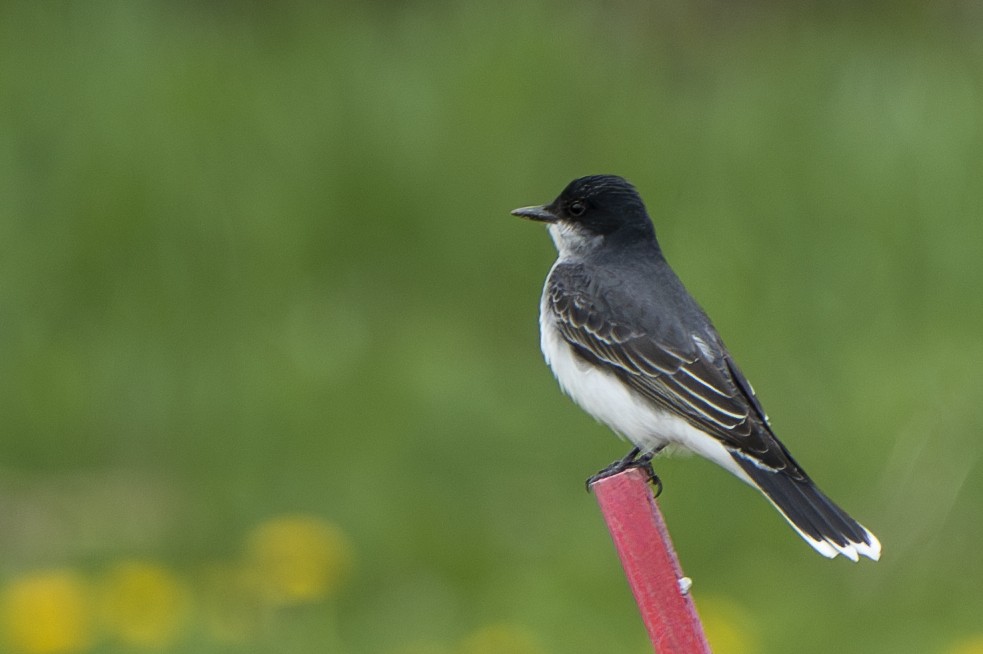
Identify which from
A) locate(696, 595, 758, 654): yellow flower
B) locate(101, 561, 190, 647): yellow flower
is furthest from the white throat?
locate(101, 561, 190, 647): yellow flower

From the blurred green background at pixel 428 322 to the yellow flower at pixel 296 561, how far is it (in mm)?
17

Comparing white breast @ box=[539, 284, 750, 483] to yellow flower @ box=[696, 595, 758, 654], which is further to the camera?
yellow flower @ box=[696, 595, 758, 654]

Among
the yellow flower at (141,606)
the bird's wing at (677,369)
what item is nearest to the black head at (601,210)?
the bird's wing at (677,369)

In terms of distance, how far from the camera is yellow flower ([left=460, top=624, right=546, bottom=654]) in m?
5.31

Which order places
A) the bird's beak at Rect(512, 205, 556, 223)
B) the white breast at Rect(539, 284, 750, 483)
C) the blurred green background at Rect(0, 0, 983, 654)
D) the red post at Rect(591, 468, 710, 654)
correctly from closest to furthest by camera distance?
1. the red post at Rect(591, 468, 710, 654)
2. the white breast at Rect(539, 284, 750, 483)
3. the bird's beak at Rect(512, 205, 556, 223)
4. the blurred green background at Rect(0, 0, 983, 654)

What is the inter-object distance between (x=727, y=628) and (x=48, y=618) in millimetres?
2350

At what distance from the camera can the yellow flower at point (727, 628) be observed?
19.0 ft

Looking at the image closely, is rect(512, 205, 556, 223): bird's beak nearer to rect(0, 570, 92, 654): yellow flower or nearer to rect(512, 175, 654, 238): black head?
rect(512, 175, 654, 238): black head

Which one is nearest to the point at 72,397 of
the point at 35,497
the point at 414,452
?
the point at 35,497

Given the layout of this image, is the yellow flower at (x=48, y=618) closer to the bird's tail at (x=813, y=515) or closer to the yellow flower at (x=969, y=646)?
the bird's tail at (x=813, y=515)

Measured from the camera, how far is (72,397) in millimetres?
8031

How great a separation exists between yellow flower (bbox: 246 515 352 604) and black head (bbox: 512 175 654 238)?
1.87 meters

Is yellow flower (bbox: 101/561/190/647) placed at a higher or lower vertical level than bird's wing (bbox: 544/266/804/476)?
higher

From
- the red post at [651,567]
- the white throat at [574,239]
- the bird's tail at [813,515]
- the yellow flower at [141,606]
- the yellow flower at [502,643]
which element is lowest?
the red post at [651,567]
